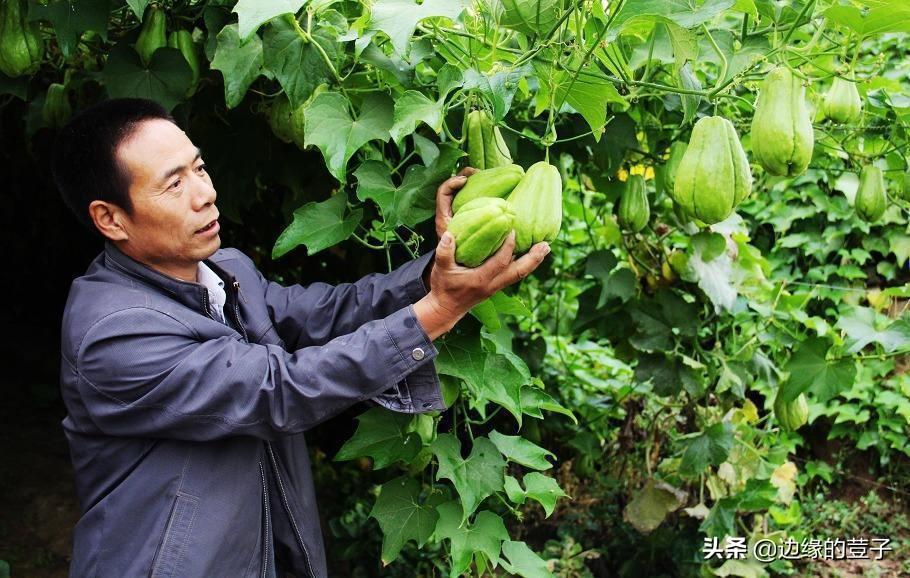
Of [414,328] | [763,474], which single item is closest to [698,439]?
[763,474]

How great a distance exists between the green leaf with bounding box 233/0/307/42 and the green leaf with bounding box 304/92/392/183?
0.23 meters

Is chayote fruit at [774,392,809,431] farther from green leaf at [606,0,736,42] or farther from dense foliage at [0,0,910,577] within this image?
green leaf at [606,0,736,42]

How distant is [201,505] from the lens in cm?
181

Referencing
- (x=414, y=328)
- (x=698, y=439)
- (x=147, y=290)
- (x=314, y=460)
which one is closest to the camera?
(x=414, y=328)

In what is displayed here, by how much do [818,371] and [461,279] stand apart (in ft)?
5.72

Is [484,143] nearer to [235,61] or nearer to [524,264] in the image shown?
[524,264]

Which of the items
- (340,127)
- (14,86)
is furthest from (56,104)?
(340,127)

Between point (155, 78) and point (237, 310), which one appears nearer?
point (237, 310)

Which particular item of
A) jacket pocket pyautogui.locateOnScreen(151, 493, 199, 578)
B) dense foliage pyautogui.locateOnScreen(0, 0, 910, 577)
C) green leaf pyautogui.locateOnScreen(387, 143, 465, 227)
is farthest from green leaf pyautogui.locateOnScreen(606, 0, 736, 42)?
jacket pocket pyautogui.locateOnScreen(151, 493, 199, 578)

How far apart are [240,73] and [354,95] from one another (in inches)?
10.3

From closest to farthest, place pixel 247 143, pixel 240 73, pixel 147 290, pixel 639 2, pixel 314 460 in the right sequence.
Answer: pixel 639 2 → pixel 147 290 → pixel 240 73 → pixel 247 143 → pixel 314 460

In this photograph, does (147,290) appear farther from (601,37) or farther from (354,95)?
(601,37)

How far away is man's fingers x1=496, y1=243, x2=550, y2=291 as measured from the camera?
64.8 inches

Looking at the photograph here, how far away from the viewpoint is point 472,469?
208 cm
